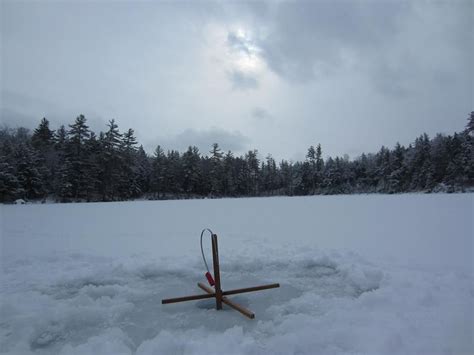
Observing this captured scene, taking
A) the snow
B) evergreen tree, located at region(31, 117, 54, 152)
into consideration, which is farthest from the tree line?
the snow

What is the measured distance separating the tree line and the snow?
29.2m

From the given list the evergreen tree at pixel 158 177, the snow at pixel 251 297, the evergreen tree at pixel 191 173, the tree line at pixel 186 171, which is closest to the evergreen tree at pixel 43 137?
the tree line at pixel 186 171

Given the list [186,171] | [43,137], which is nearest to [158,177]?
[186,171]

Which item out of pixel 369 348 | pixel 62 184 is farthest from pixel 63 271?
pixel 62 184

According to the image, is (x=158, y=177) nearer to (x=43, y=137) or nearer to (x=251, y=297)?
(x=43, y=137)

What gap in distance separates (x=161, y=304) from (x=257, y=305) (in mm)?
1242

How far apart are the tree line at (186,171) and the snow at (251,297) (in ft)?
95.8

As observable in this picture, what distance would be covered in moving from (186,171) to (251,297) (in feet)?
148

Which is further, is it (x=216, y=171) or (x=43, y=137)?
(x=216, y=171)

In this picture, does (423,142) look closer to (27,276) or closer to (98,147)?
(98,147)

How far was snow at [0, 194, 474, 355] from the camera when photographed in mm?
2652

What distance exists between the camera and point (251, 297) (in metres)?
3.87

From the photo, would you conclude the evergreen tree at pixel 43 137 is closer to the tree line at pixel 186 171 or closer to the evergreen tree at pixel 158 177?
the tree line at pixel 186 171

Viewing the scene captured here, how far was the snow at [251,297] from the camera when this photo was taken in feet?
8.70
